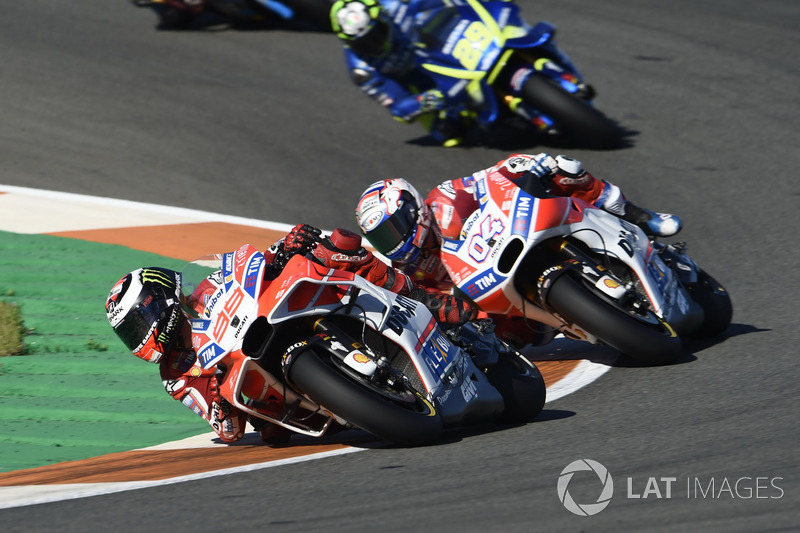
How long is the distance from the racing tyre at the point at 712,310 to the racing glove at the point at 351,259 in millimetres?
2172

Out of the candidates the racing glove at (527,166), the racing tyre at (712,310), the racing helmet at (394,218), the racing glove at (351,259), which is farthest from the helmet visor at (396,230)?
the racing tyre at (712,310)

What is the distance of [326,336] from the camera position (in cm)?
514

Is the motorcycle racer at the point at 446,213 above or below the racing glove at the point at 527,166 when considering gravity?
below

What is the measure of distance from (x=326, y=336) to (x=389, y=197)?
1.32 m

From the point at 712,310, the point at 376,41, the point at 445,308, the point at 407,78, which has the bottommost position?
the point at 407,78

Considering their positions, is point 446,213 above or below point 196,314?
above

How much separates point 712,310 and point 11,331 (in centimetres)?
442

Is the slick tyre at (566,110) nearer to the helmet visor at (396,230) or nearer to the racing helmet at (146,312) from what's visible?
the helmet visor at (396,230)

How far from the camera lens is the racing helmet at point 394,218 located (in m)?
6.21

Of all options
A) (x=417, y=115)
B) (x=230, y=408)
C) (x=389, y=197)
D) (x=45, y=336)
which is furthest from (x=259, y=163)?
(x=230, y=408)

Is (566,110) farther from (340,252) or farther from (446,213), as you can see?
(340,252)

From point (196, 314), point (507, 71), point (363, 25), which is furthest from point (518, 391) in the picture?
point (363, 25)

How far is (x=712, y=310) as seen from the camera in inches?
272

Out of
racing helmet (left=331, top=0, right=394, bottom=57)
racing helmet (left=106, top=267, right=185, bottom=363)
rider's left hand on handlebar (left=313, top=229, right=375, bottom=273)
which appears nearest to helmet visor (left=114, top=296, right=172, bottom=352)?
racing helmet (left=106, top=267, right=185, bottom=363)
